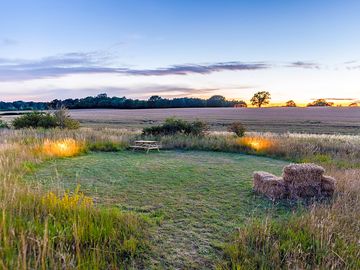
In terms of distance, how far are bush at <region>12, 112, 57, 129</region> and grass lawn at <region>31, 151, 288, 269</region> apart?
1128 centimetres

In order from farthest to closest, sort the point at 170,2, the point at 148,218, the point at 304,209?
the point at 170,2
the point at 304,209
the point at 148,218

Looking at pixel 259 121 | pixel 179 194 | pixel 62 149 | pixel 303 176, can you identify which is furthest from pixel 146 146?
pixel 259 121

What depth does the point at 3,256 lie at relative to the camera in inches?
109

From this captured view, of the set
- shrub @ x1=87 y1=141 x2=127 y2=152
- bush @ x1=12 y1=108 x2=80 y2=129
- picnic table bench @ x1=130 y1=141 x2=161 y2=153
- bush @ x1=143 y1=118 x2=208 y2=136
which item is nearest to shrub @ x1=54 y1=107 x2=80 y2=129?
bush @ x1=12 y1=108 x2=80 y2=129

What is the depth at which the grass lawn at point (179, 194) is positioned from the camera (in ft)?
11.7

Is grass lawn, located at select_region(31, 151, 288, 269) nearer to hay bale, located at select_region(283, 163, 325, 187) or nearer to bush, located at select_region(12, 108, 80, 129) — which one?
hay bale, located at select_region(283, 163, 325, 187)

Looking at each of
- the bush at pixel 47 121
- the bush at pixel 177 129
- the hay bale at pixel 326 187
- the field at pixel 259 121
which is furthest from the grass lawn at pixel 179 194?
the field at pixel 259 121

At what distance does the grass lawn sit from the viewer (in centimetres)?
357

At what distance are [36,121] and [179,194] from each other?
1744cm

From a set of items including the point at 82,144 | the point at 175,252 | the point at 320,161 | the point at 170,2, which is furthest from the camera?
the point at 170,2

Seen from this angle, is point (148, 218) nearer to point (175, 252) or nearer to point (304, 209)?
point (175, 252)

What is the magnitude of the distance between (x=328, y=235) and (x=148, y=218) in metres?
2.36

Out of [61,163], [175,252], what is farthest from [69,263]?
[61,163]

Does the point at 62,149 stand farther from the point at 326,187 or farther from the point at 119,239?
the point at 326,187
